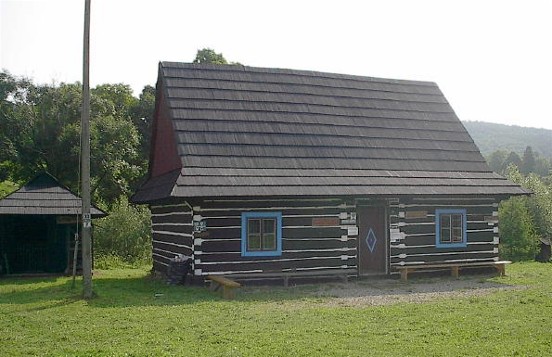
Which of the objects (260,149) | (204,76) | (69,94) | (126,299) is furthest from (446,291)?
(69,94)

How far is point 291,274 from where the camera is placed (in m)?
17.2

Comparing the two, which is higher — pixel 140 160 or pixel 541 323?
pixel 140 160

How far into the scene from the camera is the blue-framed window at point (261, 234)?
17.1 metres

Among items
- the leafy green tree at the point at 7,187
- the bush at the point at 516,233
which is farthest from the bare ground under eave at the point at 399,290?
the leafy green tree at the point at 7,187

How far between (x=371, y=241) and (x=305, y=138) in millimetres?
3601

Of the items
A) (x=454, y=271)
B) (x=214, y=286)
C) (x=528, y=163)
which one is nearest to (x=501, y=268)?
(x=454, y=271)

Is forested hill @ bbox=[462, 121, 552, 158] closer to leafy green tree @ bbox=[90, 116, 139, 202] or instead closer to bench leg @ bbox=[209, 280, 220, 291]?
leafy green tree @ bbox=[90, 116, 139, 202]

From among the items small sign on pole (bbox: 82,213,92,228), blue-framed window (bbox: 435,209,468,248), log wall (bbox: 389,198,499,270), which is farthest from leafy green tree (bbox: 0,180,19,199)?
blue-framed window (bbox: 435,209,468,248)

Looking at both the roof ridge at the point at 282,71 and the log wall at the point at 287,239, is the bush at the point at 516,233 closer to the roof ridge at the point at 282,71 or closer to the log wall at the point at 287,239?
the roof ridge at the point at 282,71

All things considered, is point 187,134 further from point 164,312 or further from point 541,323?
point 541,323

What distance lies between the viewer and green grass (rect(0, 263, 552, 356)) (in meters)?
9.34

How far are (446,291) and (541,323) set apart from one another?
490 centimetres

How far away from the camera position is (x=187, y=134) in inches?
707

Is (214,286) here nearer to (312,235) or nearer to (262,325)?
(312,235)
